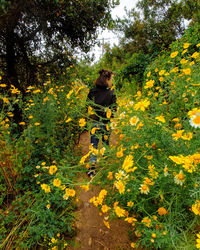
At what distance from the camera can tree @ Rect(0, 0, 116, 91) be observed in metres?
3.46

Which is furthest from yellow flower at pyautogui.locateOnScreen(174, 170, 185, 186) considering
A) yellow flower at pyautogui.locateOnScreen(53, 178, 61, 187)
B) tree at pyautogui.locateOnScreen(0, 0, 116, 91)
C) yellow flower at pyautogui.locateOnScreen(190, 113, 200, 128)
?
tree at pyautogui.locateOnScreen(0, 0, 116, 91)

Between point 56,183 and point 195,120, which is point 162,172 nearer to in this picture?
point 195,120

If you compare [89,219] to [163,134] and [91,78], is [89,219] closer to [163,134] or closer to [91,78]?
[163,134]

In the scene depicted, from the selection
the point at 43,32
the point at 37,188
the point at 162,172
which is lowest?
the point at 37,188

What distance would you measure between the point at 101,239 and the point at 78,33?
440 cm

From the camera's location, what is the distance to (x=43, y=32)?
3842 mm

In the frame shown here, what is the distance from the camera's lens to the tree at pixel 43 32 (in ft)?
11.4

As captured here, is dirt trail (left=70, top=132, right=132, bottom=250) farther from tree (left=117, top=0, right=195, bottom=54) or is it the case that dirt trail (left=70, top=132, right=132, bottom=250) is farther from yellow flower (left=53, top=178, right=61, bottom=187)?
tree (left=117, top=0, right=195, bottom=54)

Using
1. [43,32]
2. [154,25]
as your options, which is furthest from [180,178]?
[154,25]

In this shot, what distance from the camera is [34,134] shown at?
2971mm

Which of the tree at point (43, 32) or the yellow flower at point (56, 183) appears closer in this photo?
the yellow flower at point (56, 183)

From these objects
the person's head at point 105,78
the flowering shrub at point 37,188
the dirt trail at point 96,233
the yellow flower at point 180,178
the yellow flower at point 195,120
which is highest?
the person's head at point 105,78

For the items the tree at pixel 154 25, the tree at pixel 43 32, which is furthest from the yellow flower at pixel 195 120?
the tree at pixel 154 25

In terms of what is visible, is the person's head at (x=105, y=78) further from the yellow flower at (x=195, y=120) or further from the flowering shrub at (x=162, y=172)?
the yellow flower at (x=195, y=120)
